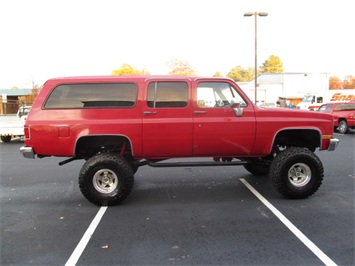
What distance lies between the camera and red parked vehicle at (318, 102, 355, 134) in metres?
17.3

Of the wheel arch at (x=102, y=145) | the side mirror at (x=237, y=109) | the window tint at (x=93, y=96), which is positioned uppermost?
the window tint at (x=93, y=96)

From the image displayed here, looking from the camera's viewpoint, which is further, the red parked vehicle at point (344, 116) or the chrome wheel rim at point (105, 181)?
the red parked vehicle at point (344, 116)

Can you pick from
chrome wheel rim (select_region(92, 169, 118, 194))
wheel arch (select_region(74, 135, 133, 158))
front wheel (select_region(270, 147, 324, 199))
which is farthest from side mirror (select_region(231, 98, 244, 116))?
chrome wheel rim (select_region(92, 169, 118, 194))

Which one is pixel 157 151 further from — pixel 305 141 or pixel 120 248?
pixel 305 141

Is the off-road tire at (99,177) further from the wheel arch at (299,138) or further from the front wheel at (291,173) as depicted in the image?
the wheel arch at (299,138)

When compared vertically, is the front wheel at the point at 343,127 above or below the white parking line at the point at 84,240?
above

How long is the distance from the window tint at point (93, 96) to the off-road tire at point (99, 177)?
0.89 metres

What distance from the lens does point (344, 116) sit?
1755 centimetres

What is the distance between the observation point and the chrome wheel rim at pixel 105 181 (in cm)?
535

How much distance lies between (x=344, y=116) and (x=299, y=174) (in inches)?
542

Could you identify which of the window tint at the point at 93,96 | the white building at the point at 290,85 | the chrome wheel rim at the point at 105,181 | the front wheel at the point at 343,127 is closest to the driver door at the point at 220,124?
the window tint at the point at 93,96

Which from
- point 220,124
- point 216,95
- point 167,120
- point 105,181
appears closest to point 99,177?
point 105,181

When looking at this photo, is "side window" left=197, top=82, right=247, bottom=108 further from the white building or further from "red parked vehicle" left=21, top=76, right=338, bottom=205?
the white building

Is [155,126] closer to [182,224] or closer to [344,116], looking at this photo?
[182,224]
